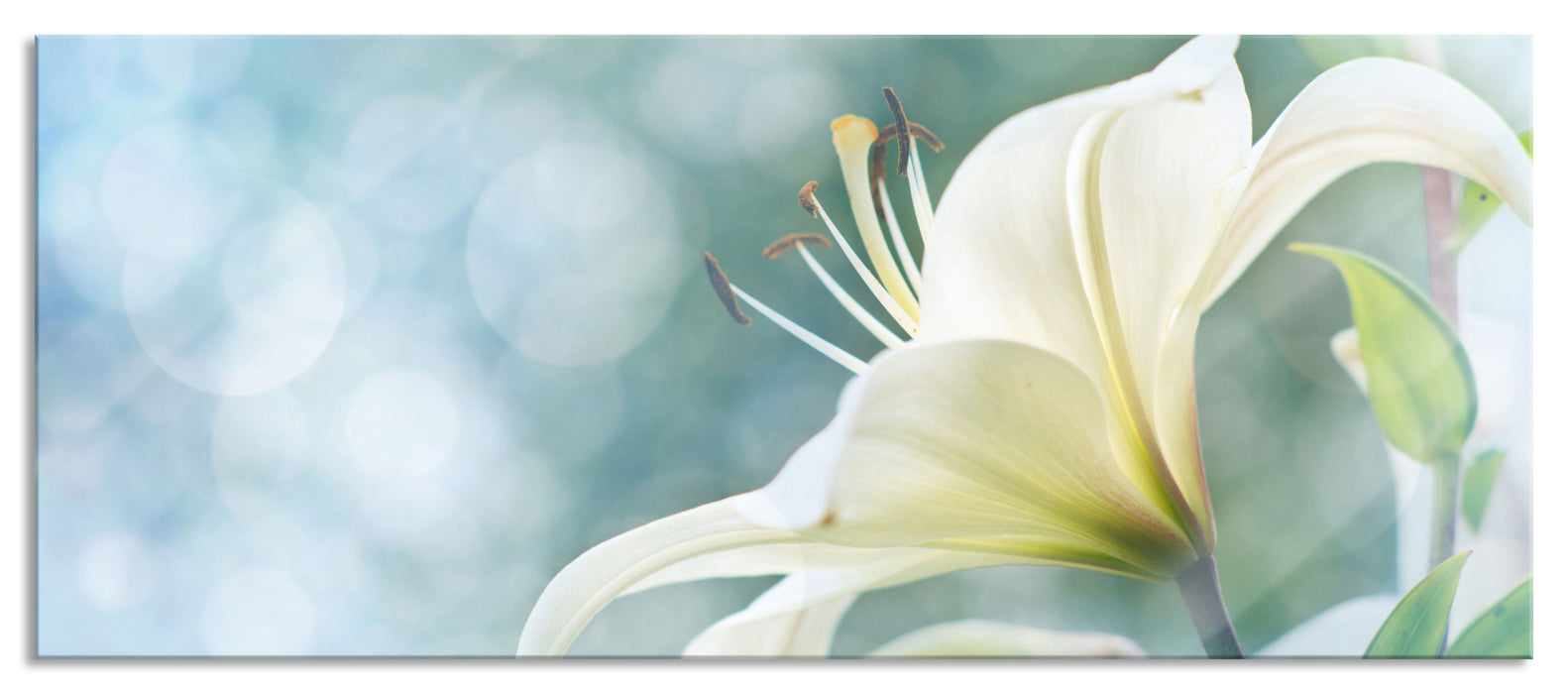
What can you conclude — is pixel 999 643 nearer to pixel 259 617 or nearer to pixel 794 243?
pixel 794 243

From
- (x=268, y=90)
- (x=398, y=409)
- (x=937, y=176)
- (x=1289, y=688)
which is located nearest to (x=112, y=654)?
(x=398, y=409)

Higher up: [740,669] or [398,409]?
[398,409]

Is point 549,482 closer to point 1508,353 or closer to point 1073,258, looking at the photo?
point 1073,258

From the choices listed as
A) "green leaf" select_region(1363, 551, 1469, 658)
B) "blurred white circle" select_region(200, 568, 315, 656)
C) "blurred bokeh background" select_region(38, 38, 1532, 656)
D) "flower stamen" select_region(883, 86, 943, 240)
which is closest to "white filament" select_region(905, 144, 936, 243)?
"flower stamen" select_region(883, 86, 943, 240)

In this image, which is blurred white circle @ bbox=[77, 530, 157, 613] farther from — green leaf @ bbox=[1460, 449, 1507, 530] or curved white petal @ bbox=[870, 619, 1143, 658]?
green leaf @ bbox=[1460, 449, 1507, 530]

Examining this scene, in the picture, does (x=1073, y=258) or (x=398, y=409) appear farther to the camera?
(x=398, y=409)

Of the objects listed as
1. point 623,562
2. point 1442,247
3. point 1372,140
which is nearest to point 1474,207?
point 1442,247
